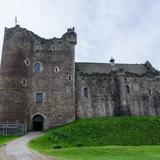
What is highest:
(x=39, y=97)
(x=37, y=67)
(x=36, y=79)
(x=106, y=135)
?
(x=37, y=67)

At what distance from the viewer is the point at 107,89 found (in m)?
46.5

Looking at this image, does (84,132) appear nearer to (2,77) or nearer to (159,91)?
(2,77)

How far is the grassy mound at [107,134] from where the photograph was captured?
30.5m

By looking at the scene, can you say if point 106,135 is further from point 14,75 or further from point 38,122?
point 14,75

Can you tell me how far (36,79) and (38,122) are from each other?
636 cm

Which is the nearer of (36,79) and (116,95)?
(36,79)

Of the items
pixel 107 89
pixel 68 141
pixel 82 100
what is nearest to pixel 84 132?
pixel 68 141

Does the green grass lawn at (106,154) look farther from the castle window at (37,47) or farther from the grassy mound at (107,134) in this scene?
the castle window at (37,47)

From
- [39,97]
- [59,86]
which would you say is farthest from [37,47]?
[39,97]

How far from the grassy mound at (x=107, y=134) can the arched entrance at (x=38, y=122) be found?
696 cm

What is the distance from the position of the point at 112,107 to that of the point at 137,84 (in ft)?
20.7

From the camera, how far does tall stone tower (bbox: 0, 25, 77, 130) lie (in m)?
40.4

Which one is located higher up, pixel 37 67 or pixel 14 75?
pixel 37 67

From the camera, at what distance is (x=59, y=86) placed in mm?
42469
